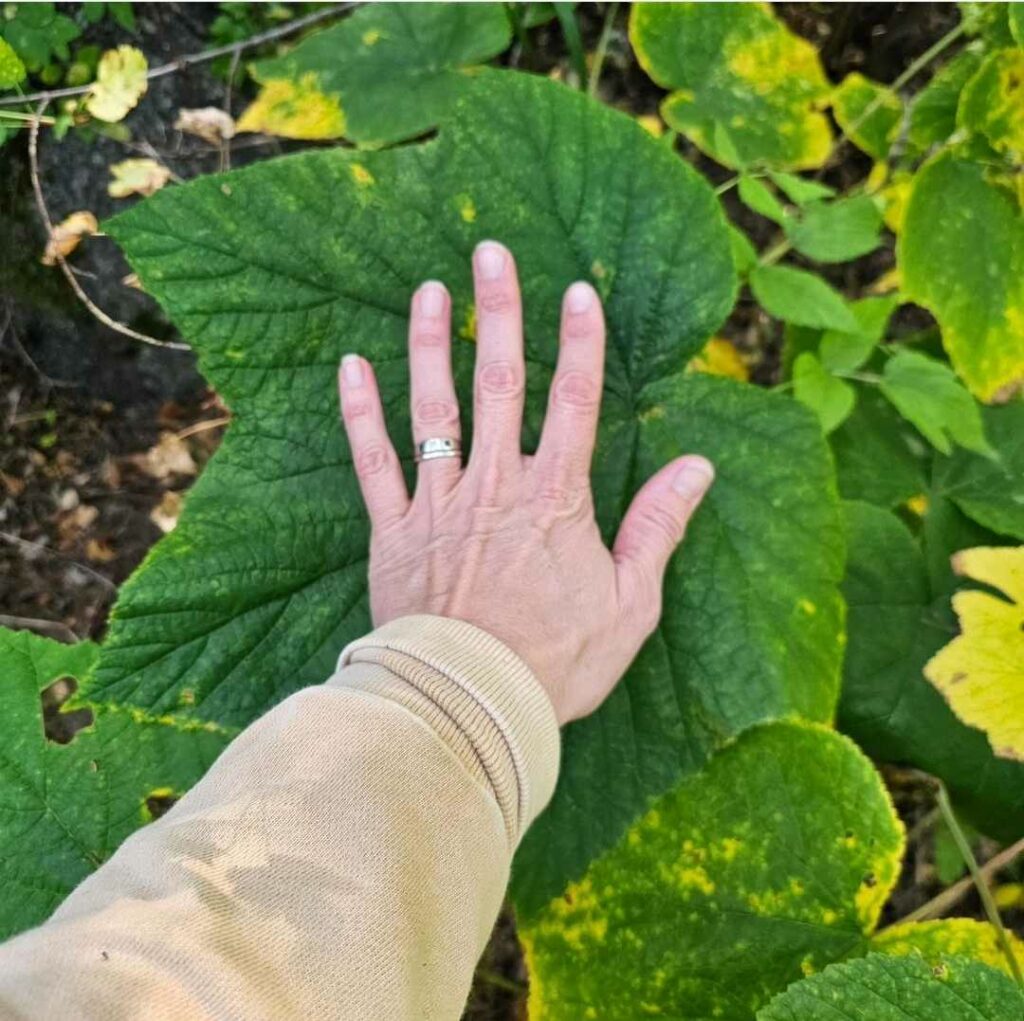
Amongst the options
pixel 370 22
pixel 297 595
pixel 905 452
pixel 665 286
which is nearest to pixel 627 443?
pixel 665 286

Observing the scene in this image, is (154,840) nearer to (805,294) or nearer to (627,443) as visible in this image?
(627,443)

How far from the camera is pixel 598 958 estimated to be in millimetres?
1284

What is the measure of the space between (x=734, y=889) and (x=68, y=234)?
64.8 inches

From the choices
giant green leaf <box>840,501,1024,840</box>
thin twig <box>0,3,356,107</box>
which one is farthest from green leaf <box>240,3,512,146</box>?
giant green leaf <box>840,501,1024,840</box>

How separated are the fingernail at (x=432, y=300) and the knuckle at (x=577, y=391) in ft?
0.58

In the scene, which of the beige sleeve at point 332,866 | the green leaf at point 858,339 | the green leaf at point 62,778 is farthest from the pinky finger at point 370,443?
the green leaf at point 858,339

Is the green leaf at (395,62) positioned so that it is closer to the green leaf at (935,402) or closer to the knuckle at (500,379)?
the knuckle at (500,379)

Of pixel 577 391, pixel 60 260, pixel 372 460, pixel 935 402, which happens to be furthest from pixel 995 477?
pixel 60 260

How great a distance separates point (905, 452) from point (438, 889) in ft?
3.72

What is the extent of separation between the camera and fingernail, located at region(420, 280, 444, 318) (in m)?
1.14

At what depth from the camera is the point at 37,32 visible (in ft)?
5.18

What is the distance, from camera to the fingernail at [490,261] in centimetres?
114

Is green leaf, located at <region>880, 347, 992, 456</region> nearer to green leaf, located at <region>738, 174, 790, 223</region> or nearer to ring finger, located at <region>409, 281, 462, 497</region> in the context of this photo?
green leaf, located at <region>738, 174, 790, 223</region>

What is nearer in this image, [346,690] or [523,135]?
[346,690]
